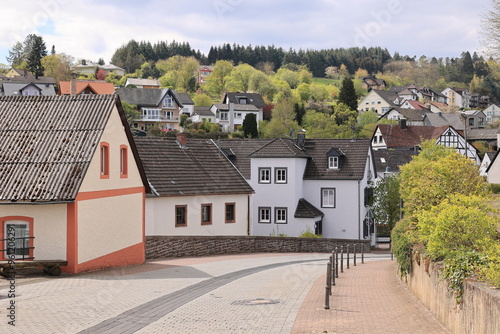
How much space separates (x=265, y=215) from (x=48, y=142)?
28094mm

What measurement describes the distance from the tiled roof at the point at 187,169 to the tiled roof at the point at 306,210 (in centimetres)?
709

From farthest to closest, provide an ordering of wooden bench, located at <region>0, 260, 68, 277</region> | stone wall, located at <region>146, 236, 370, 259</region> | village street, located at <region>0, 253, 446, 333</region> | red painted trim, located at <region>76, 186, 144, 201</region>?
stone wall, located at <region>146, 236, 370, 259</region> → red painted trim, located at <region>76, 186, 144, 201</region> → wooden bench, located at <region>0, 260, 68, 277</region> → village street, located at <region>0, 253, 446, 333</region>

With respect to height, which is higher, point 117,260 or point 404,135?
point 404,135

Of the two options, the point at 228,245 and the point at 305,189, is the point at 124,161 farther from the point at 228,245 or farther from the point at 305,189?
the point at 305,189

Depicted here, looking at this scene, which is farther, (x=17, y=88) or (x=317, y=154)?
(x=17, y=88)

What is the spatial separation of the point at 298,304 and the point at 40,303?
5.94 meters

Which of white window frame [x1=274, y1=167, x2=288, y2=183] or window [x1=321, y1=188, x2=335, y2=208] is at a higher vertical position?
white window frame [x1=274, y1=167, x2=288, y2=183]

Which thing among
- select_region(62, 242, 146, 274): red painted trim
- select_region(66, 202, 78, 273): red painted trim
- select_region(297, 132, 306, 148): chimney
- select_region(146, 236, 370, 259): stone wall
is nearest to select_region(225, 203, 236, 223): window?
select_region(146, 236, 370, 259): stone wall

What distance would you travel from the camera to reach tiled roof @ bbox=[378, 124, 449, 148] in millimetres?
93688

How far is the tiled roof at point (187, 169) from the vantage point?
1468 inches

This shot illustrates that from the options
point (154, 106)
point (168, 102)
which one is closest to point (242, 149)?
point (154, 106)

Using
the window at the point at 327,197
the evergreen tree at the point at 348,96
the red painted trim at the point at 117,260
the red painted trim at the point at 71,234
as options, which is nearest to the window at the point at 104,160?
the red painted trim at the point at 71,234

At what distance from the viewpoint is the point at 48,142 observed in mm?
21953

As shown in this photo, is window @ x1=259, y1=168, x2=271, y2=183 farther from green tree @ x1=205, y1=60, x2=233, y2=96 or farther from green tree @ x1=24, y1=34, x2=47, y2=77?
green tree @ x1=24, y1=34, x2=47, y2=77
